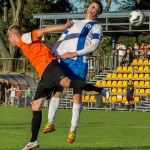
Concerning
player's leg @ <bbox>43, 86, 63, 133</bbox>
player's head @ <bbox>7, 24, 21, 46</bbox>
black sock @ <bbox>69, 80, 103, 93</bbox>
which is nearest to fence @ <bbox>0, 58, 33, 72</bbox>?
player's leg @ <bbox>43, 86, 63, 133</bbox>

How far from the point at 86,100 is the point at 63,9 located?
3697 centimetres

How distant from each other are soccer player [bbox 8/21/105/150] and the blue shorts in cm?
25

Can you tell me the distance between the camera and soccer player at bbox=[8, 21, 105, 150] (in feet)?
33.1

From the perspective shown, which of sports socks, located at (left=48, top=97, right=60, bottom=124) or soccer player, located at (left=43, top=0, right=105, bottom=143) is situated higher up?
soccer player, located at (left=43, top=0, right=105, bottom=143)

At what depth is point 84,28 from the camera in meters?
10.7

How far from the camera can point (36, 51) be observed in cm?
1030

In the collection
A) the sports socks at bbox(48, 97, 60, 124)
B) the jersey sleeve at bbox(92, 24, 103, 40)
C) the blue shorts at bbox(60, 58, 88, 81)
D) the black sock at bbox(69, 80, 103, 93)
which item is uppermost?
the jersey sleeve at bbox(92, 24, 103, 40)

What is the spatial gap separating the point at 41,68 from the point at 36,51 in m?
0.29

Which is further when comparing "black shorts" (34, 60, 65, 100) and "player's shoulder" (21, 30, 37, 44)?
"player's shoulder" (21, 30, 37, 44)

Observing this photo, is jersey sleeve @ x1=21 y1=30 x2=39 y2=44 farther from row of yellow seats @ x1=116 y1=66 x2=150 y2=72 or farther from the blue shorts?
row of yellow seats @ x1=116 y1=66 x2=150 y2=72

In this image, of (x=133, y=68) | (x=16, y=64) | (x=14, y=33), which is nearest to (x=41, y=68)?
(x=14, y=33)

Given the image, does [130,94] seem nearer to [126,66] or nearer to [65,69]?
[126,66]

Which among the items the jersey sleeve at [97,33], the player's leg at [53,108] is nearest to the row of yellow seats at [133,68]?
the player's leg at [53,108]

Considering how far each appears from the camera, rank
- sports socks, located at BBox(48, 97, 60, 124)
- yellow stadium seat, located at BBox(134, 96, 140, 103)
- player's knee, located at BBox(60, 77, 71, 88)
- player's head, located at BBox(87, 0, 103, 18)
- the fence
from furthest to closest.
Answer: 1. the fence
2. yellow stadium seat, located at BBox(134, 96, 140, 103)
3. sports socks, located at BBox(48, 97, 60, 124)
4. player's head, located at BBox(87, 0, 103, 18)
5. player's knee, located at BBox(60, 77, 71, 88)
